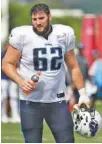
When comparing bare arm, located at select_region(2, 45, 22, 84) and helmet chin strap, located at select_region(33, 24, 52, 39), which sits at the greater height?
helmet chin strap, located at select_region(33, 24, 52, 39)

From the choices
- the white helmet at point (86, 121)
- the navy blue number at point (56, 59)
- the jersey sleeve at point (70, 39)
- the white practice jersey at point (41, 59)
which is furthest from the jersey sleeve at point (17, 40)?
the white helmet at point (86, 121)

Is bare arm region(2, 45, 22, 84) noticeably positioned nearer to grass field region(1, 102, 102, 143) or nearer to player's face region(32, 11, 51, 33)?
player's face region(32, 11, 51, 33)

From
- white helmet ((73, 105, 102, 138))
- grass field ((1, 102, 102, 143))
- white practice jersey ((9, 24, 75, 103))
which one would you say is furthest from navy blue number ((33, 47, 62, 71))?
grass field ((1, 102, 102, 143))

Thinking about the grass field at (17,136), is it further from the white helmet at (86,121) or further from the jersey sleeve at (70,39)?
→ the jersey sleeve at (70,39)

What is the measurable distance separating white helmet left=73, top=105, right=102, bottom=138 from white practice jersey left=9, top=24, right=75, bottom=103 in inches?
11.5

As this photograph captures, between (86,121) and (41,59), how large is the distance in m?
0.75

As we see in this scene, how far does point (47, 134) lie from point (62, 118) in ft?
17.1

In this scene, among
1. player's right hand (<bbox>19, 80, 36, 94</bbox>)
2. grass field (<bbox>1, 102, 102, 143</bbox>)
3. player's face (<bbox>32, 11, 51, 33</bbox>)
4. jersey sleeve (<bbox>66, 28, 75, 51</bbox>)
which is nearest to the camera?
player's right hand (<bbox>19, 80, 36, 94</bbox>)

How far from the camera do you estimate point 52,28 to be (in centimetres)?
717

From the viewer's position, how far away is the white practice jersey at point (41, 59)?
7.02 metres

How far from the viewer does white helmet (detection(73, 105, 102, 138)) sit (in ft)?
23.8

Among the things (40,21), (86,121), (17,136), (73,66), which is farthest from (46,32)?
(17,136)

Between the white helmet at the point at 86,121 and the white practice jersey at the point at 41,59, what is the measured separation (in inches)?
11.5

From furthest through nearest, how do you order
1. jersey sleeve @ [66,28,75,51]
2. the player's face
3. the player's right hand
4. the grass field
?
1. the grass field
2. jersey sleeve @ [66,28,75,51]
3. the player's face
4. the player's right hand
